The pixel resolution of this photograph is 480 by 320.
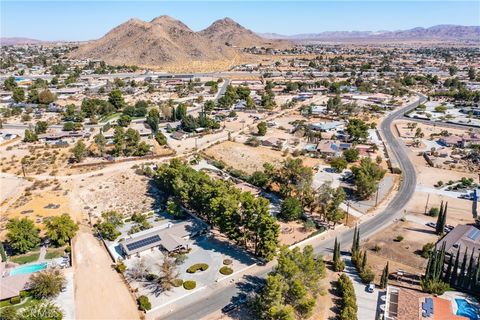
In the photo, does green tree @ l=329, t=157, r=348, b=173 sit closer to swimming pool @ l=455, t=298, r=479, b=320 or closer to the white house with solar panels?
the white house with solar panels

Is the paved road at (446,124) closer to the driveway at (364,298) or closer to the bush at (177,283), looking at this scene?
the driveway at (364,298)

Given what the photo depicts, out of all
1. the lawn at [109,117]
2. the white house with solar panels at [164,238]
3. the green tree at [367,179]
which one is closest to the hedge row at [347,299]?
the white house with solar panels at [164,238]

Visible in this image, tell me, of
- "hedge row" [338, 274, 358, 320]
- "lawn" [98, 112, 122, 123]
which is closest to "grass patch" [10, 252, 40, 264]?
"hedge row" [338, 274, 358, 320]

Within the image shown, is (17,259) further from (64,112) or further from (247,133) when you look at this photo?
(64,112)

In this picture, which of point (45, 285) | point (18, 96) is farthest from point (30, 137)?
point (45, 285)

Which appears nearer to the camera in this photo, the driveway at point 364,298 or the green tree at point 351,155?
the driveway at point 364,298
